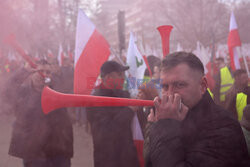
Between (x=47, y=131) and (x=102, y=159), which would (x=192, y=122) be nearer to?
(x=102, y=159)

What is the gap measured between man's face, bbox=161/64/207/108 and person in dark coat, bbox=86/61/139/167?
4.00 ft

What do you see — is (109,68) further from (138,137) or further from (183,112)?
(183,112)

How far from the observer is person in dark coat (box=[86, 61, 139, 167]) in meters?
2.46

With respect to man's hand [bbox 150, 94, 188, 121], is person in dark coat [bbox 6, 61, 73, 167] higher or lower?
lower

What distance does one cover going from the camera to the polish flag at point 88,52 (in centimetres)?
246

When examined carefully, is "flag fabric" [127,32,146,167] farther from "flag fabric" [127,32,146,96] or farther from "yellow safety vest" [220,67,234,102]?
"yellow safety vest" [220,67,234,102]

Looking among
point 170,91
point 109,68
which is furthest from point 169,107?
point 109,68

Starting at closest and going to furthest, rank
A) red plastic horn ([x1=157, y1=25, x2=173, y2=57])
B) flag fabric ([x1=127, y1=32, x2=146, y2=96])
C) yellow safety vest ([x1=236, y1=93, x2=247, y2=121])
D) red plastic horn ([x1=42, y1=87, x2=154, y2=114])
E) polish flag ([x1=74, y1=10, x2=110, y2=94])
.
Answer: red plastic horn ([x1=42, y1=87, x2=154, y2=114]) → red plastic horn ([x1=157, y1=25, x2=173, y2=57]) → polish flag ([x1=74, y1=10, x2=110, y2=94]) → flag fabric ([x1=127, y1=32, x2=146, y2=96]) → yellow safety vest ([x1=236, y1=93, x2=247, y2=121])

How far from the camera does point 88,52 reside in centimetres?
261

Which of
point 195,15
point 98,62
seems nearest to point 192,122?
point 98,62

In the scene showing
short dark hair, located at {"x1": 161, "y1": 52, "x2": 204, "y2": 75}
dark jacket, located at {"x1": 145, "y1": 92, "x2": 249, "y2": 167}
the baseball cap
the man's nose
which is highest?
the baseball cap

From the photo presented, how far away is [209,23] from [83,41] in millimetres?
12665

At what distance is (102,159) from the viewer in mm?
2500

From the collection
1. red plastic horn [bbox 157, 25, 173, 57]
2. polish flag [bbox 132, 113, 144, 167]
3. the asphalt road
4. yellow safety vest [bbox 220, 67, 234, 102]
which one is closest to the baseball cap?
polish flag [bbox 132, 113, 144, 167]
